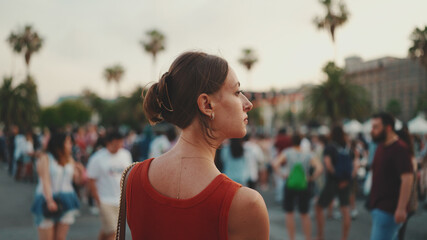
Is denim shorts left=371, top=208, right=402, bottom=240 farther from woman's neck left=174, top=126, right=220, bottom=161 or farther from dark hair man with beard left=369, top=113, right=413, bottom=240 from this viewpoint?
woman's neck left=174, top=126, right=220, bottom=161

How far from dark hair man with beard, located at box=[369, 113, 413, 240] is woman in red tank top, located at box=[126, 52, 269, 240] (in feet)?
9.81

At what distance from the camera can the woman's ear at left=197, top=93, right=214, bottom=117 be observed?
123 cm

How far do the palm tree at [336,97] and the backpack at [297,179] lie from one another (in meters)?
28.6

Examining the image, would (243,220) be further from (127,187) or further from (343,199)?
(343,199)

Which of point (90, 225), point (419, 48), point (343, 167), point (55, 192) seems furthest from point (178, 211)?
point (419, 48)

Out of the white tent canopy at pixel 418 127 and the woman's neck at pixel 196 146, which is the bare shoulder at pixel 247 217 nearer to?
the woman's neck at pixel 196 146

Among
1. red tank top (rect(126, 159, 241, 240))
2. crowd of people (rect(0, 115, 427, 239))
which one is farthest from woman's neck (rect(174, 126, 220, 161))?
crowd of people (rect(0, 115, 427, 239))

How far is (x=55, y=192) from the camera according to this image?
440 cm

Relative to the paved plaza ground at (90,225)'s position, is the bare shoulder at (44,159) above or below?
above

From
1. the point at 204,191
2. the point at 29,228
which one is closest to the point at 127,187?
the point at 204,191

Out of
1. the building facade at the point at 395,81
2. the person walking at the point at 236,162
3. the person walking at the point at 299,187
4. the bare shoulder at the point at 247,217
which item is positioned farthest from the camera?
the building facade at the point at 395,81

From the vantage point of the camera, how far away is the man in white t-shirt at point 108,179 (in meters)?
4.57

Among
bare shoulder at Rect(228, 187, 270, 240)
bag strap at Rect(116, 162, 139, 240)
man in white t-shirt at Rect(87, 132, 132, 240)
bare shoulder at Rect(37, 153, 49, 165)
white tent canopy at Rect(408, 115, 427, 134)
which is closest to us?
bare shoulder at Rect(228, 187, 270, 240)

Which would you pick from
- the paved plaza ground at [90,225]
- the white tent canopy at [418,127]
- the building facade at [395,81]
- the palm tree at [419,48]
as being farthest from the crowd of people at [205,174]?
the building facade at [395,81]
